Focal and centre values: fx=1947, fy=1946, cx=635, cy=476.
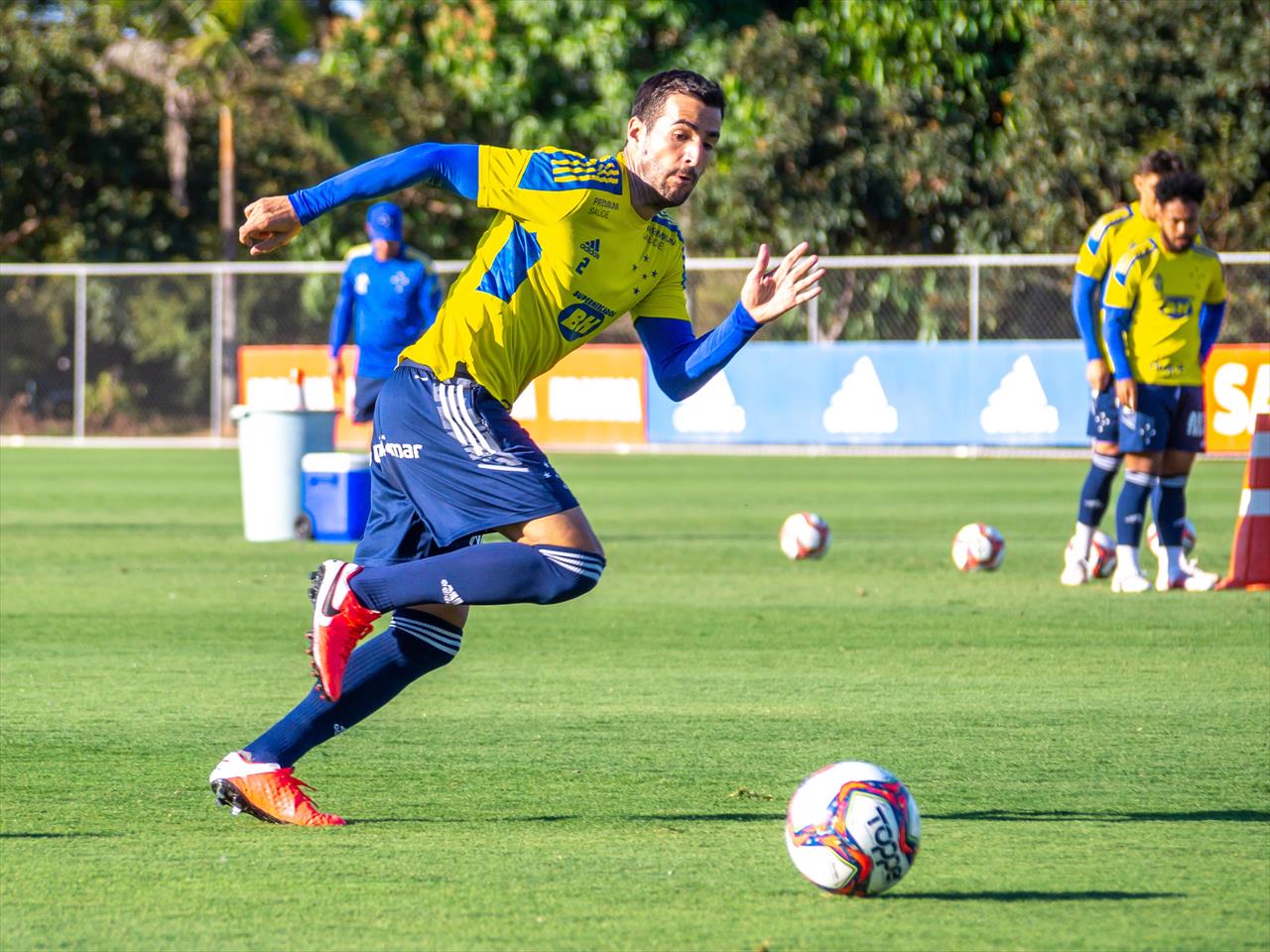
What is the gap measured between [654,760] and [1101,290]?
562 centimetres

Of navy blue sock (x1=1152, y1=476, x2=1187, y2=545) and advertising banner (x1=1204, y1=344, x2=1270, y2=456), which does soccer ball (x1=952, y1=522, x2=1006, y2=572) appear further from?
advertising banner (x1=1204, y1=344, x2=1270, y2=456)

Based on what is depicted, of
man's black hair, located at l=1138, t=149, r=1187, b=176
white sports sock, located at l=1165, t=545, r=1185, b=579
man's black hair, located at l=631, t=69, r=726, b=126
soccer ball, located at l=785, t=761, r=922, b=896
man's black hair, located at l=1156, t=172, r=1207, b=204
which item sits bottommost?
white sports sock, located at l=1165, t=545, r=1185, b=579

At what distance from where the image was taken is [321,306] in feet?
101

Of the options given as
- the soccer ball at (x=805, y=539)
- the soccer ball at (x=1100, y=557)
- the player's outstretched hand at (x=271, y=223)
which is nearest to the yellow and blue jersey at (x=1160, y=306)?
the soccer ball at (x=1100, y=557)

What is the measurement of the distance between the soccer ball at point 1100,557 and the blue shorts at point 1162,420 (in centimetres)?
93

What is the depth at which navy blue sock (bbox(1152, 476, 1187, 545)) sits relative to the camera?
1080 centimetres

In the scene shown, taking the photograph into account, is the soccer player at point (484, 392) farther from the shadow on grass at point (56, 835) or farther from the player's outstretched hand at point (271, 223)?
the shadow on grass at point (56, 835)

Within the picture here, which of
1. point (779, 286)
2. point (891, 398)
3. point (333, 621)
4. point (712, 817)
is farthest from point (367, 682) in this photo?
point (891, 398)

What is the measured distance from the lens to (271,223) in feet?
15.8

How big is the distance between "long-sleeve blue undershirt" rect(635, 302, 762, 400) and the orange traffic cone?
5925 millimetres

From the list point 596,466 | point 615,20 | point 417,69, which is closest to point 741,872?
point 596,466

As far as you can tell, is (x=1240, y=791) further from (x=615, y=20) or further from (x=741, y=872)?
(x=615, y=20)

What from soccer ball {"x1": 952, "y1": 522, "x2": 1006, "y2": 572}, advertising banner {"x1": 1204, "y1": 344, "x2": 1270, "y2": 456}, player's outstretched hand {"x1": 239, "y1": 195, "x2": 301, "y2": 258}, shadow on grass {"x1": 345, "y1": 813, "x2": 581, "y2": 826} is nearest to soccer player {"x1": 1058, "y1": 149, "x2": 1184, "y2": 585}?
soccer ball {"x1": 952, "y1": 522, "x2": 1006, "y2": 572}

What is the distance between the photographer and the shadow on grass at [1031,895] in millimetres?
4352
